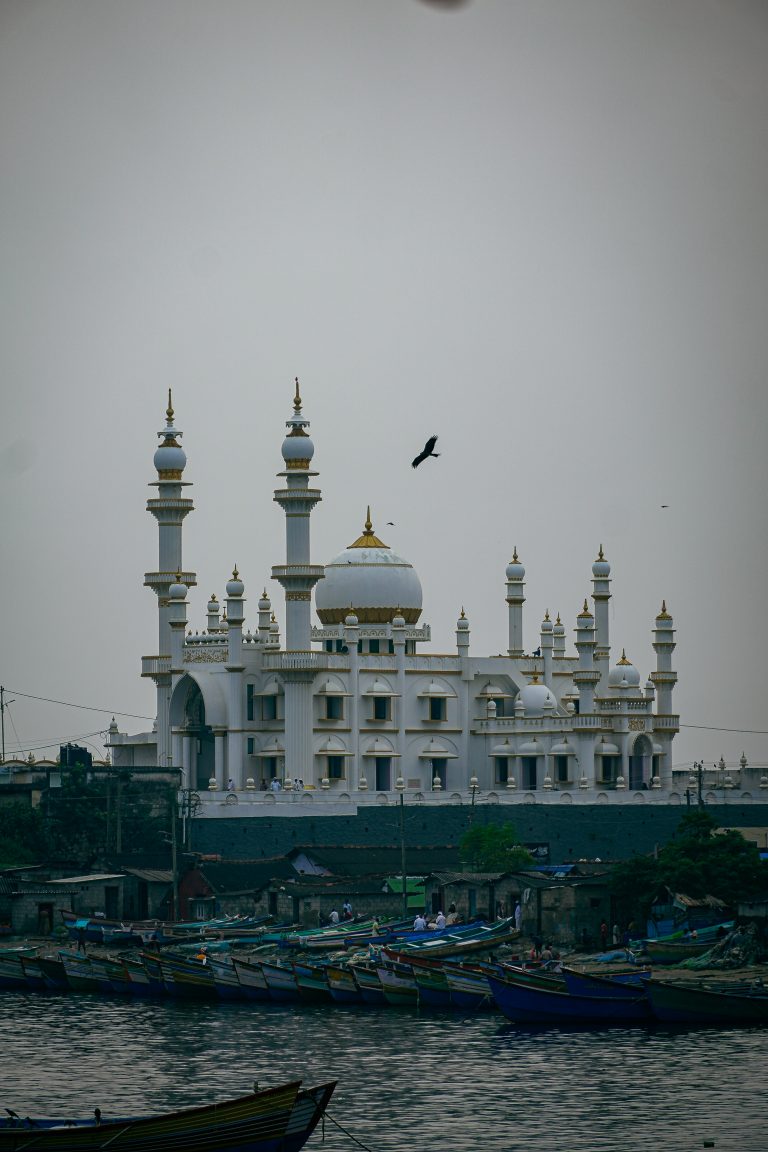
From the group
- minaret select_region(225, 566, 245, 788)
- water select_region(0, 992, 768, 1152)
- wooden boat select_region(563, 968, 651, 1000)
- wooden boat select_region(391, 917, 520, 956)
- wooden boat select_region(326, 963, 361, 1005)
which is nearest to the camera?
water select_region(0, 992, 768, 1152)

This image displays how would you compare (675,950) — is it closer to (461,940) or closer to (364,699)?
(461,940)

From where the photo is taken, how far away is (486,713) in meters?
101

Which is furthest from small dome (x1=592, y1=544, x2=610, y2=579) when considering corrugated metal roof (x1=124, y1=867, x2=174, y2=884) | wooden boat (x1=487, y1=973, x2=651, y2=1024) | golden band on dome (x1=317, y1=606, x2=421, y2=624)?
wooden boat (x1=487, y1=973, x2=651, y2=1024)

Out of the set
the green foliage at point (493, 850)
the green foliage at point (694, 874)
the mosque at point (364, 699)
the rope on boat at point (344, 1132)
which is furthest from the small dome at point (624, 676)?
the rope on boat at point (344, 1132)

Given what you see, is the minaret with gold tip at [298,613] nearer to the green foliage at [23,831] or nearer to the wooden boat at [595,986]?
the green foliage at [23,831]

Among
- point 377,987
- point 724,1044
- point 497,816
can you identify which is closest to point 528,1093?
point 724,1044

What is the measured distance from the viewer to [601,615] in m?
105

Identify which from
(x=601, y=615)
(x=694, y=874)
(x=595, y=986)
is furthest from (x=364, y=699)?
(x=595, y=986)

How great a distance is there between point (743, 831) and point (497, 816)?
9.06m

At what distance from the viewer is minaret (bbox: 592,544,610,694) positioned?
339 ft

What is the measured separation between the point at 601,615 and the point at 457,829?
49.9 ft

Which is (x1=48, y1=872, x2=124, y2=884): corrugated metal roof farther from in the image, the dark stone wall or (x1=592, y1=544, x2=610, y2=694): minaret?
(x1=592, y1=544, x2=610, y2=694): minaret

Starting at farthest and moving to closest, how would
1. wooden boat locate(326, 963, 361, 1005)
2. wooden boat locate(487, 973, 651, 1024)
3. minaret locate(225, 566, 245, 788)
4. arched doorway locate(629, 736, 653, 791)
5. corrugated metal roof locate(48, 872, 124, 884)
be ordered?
arched doorway locate(629, 736, 653, 791) < minaret locate(225, 566, 245, 788) < corrugated metal roof locate(48, 872, 124, 884) < wooden boat locate(326, 963, 361, 1005) < wooden boat locate(487, 973, 651, 1024)

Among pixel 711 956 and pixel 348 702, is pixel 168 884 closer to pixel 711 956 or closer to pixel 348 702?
pixel 348 702
